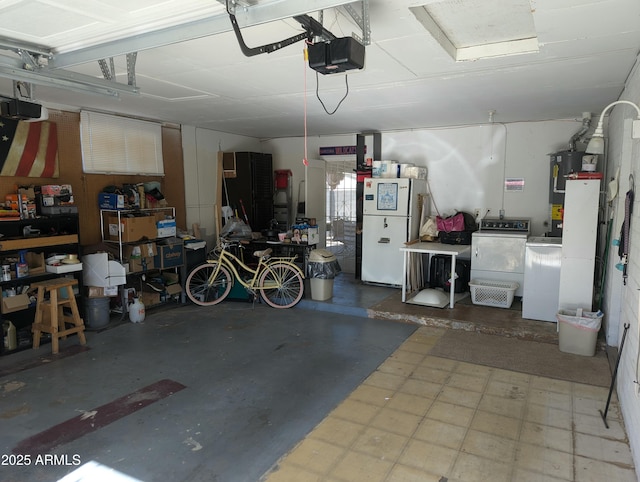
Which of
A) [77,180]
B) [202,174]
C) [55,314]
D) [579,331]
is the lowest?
[579,331]

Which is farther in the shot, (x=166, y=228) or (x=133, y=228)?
(x=166, y=228)

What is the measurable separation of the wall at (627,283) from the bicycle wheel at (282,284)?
355 centimetres

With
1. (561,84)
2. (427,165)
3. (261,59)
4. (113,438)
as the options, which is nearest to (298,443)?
(113,438)

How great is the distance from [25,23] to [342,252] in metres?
6.07

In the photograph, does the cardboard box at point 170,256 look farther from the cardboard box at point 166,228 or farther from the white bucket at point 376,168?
the white bucket at point 376,168

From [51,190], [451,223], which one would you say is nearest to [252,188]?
[51,190]

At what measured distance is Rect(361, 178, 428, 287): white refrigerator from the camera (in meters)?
6.35

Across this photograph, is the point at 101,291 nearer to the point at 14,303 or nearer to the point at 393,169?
the point at 14,303

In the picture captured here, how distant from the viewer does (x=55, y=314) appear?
4.34 meters

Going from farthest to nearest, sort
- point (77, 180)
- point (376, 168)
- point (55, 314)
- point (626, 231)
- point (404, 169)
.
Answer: point (376, 168)
point (404, 169)
point (77, 180)
point (55, 314)
point (626, 231)

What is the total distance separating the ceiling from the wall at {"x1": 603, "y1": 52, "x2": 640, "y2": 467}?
1.08 feet

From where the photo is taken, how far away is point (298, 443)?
280 centimetres

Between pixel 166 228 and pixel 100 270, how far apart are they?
42.8 inches

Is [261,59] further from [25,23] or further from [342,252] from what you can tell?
[342,252]
